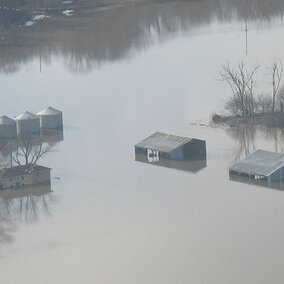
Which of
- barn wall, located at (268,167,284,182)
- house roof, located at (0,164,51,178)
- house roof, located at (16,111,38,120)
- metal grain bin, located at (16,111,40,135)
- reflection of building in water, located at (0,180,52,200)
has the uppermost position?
house roof, located at (16,111,38,120)

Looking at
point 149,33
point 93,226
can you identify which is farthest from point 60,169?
point 149,33

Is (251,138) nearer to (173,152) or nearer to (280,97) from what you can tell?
(173,152)

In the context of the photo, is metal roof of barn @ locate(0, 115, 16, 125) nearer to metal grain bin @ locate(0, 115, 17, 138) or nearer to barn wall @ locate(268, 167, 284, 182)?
metal grain bin @ locate(0, 115, 17, 138)

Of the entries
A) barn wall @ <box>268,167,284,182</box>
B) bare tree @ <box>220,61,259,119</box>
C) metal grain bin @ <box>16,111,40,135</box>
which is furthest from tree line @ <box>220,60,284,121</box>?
barn wall @ <box>268,167,284,182</box>

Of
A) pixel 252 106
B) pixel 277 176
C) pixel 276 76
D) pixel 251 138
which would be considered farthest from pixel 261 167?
pixel 276 76

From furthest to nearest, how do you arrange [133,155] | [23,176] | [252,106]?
[252,106] < [133,155] < [23,176]

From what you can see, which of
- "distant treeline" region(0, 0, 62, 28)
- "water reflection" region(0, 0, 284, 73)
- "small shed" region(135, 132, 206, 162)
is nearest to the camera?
"small shed" region(135, 132, 206, 162)

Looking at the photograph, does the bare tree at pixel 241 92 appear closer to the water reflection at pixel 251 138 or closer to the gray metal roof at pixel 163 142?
the water reflection at pixel 251 138

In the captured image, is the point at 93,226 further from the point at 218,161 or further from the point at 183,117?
the point at 183,117
